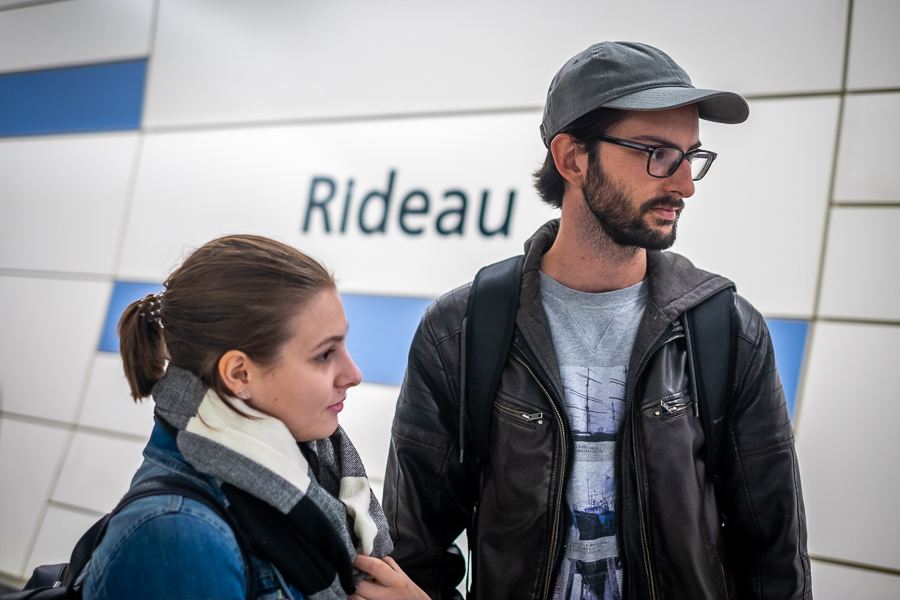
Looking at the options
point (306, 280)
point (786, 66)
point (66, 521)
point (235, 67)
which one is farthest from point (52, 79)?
point (786, 66)

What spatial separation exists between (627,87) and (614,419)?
68 centimetres

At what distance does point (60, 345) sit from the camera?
3.08 metres

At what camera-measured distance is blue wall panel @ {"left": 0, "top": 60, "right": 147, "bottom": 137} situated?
9.99 ft

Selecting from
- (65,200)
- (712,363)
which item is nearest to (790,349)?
(712,363)

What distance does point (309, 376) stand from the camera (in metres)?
1.09

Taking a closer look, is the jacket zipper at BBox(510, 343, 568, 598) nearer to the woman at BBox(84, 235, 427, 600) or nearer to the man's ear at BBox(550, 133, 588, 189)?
the woman at BBox(84, 235, 427, 600)

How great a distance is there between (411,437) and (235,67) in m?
2.07

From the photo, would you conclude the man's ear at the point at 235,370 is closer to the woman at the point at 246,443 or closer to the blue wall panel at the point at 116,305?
the woman at the point at 246,443

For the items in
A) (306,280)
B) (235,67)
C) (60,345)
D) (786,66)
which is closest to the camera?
(306,280)

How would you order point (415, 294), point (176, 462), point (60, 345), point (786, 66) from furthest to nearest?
1. point (60, 345)
2. point (415, 294)
3. point (786, 66)
4. point (176, 462)

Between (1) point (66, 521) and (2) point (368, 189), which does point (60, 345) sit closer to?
(1) point (66, 521)

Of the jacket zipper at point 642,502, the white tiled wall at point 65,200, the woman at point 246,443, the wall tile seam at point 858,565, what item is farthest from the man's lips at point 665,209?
the white tiled wall at point 65,200

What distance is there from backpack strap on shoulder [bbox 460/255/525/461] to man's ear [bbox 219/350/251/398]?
503mm

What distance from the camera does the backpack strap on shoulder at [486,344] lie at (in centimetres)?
137
